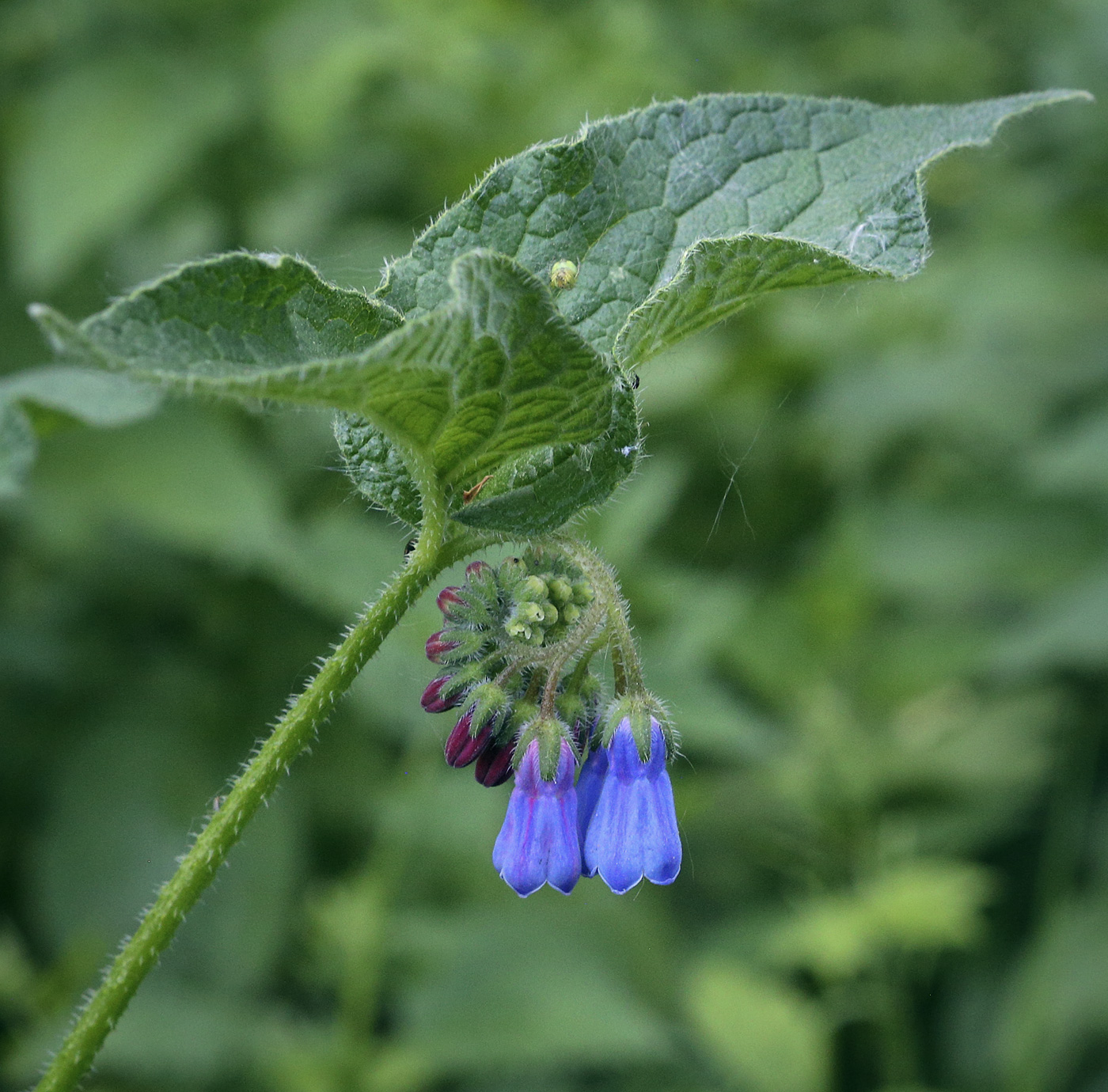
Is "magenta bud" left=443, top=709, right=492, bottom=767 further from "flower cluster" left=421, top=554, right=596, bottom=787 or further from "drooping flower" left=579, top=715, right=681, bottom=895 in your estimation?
"drooping flower" left=579, top=715, right=681, bottom=895

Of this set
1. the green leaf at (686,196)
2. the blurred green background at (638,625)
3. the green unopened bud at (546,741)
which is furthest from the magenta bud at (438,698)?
the blurred green background at (638,625)

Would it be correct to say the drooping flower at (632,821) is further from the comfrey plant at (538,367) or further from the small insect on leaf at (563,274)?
the small insect on leaf at (563,274)

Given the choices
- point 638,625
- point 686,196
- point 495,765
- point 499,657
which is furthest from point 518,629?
point 638,625

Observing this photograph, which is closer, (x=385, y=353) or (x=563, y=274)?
(x=385, y=353)

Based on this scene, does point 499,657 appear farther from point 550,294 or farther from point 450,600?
point 550,294

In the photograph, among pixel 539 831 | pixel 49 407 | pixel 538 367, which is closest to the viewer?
pixel 538 367

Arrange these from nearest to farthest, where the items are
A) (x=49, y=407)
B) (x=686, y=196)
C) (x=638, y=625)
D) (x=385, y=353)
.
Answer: (x=385, y=353)
(x=686, y=196)
(x=49, y=407)
(x=638, y=625)

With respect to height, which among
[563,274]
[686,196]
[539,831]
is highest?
[686,196]
